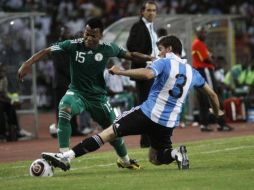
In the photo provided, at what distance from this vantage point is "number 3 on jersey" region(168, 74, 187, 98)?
40.2 ft

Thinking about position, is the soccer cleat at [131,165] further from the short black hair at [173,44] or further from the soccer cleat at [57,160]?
the short black hair at [173,44]

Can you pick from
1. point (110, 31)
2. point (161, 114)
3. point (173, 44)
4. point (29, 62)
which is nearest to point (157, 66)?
point (173, 44)

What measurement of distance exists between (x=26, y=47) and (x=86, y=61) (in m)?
8.48

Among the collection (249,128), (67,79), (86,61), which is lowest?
(249,128)

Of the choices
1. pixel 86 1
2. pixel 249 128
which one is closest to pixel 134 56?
pixel 249 128

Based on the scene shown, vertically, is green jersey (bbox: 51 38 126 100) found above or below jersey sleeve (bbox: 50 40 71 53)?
below

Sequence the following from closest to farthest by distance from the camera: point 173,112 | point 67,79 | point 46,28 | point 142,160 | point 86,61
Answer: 1. point 173,112
2. point 86,61
3. point 142,160
4. point 67,79
5. point 46,28

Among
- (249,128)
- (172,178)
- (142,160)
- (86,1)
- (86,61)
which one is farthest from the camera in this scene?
(86,1)

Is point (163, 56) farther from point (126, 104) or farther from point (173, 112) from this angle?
point (126, 104)

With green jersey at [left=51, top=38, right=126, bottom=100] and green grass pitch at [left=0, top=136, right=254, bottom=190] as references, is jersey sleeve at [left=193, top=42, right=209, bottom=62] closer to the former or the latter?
green grass pitch at [left=0, top=136, right=254, bottom=190]

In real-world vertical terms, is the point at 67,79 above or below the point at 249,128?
above

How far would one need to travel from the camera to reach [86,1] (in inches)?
1449

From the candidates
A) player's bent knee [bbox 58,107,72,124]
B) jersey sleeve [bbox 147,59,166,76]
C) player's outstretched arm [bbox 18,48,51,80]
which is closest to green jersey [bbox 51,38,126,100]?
player's outstretched arm [bbox 18,48,51,80]

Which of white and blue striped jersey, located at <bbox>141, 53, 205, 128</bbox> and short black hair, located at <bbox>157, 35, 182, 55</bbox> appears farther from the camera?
short black hair, located at <bbox>157, 35, 182, 55</bbox>
